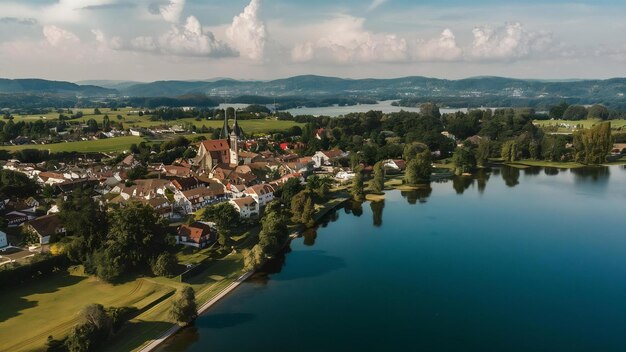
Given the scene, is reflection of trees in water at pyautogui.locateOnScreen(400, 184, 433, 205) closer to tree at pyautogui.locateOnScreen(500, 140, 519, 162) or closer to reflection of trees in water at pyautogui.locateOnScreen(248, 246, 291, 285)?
reflection of trees in water at pyautogui.locateOnScreen(248, 246, 291, 285)

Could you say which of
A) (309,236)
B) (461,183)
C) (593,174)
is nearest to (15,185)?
(309,236)

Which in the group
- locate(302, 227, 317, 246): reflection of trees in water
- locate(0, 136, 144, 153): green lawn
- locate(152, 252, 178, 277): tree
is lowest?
locate(302, 227, 317, 246): reflection of trees in water

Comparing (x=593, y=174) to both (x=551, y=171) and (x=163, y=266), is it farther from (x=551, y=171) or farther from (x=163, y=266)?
(x=163, y=266)

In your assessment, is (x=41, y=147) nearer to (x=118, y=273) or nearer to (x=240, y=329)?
(x=118, y=273)

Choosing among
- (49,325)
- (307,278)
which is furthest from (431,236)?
(49,325)

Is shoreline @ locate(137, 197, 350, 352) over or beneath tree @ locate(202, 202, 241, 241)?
beneath

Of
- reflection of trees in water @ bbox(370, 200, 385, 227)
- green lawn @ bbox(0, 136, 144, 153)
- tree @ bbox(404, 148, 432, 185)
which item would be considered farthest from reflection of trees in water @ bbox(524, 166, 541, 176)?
green lawn @ bbox(0, 136, 144, 153)
